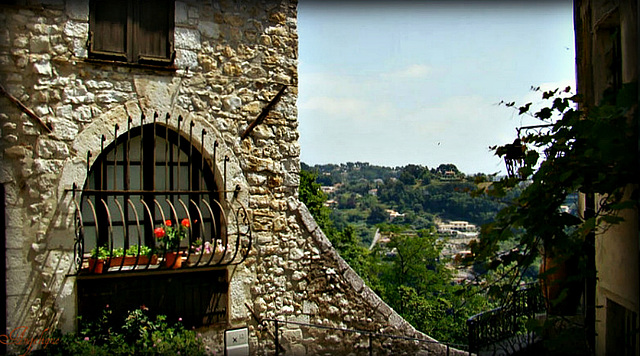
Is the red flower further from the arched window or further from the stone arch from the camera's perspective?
the stone arch

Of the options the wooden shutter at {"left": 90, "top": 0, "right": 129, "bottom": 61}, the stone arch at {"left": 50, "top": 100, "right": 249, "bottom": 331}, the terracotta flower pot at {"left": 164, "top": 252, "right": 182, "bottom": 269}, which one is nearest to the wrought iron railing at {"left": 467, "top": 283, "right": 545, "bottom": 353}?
the terracotta flower pot at {"left": 164, "top": 252, "right": 182, "bottom": 269}

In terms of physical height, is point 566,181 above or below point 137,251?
above

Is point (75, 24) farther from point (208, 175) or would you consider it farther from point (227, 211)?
point (227, 211)

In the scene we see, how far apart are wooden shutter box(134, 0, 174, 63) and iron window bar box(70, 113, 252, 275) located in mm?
680

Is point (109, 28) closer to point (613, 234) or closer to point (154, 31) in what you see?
point (154, 31)

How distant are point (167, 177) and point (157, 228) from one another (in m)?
0.59

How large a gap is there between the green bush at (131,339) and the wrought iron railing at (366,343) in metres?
→ 0.98

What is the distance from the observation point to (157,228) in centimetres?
520

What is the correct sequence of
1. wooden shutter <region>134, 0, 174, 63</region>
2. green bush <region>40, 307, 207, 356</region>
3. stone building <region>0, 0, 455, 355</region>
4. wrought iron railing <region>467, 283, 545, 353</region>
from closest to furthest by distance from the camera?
green bush <region>40, 307, 207, 356</region>, stone building <region>0, 0, 455, 355</region>, wooden shutter <region>134, 0, 174, 63</region>, wrought iron railing <region>467, 283, 545, 353</region>

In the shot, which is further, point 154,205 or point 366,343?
point 366,343

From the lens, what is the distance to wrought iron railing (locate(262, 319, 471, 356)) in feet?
18.8

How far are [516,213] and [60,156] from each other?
4.15 meters

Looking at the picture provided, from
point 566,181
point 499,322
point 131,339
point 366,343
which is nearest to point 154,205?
point 131,339

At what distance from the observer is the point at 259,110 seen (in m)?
5.77
